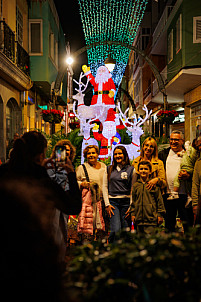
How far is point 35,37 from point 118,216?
49.8 feet

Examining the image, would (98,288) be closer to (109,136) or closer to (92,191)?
(92,191)

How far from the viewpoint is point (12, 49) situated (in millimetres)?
14695

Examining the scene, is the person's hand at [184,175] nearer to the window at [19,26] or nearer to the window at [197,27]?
the window at [19,26]

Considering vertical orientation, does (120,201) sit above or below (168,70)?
below

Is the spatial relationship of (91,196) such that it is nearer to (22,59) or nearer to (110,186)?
(110,186)

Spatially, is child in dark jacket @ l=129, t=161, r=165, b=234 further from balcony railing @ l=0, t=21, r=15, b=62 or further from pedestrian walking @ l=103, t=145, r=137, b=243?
balcony railing @ l=0, t=21, r=15, b=62

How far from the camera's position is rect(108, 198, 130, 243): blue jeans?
5754 mm

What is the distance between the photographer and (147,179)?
5535mm

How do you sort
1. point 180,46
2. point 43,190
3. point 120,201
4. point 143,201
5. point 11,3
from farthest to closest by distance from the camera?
1. point 180,46
2. point 11,3
3. point 120,201
4. point 143,201
5. point 43,190

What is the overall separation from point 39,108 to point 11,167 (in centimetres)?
1954

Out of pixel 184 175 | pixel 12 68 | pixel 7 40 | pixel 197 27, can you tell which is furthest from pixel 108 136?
pixel 197 27

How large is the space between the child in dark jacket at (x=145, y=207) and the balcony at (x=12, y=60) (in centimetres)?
883

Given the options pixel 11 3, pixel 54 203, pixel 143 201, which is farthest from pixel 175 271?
pixel 11 3

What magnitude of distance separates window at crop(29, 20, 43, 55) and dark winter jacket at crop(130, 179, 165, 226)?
14.7m
